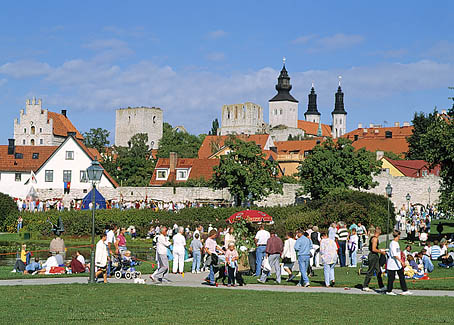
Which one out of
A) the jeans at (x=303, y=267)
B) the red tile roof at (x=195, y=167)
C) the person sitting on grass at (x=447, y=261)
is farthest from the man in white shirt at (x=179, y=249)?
the red tile roof at (x=195, y=167)

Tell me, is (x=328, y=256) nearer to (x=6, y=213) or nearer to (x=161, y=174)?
(x=6, y=213)

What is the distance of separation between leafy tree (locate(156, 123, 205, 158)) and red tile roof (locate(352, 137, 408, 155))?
93.3 ft

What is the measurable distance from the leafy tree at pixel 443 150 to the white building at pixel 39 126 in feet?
313

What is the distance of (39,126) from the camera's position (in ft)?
421

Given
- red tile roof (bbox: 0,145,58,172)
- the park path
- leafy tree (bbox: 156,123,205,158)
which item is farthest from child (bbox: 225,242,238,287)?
leafy tree (bbox: 156,123,205,158)

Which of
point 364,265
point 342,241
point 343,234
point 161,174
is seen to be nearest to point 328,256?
point 364,265

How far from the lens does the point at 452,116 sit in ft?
120

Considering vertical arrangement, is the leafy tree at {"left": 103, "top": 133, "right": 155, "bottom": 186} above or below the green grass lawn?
above

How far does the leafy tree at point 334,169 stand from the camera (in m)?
59.2

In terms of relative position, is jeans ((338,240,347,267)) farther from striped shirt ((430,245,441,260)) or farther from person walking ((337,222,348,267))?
striped shirt ((430,245,441,260))

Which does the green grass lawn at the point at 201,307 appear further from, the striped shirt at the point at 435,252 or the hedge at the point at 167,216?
the hedge at the point at 167,216

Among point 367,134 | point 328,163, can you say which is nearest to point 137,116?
point 367,134

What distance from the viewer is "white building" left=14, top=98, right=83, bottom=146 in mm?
127688

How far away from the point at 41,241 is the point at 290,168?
68.9 m
